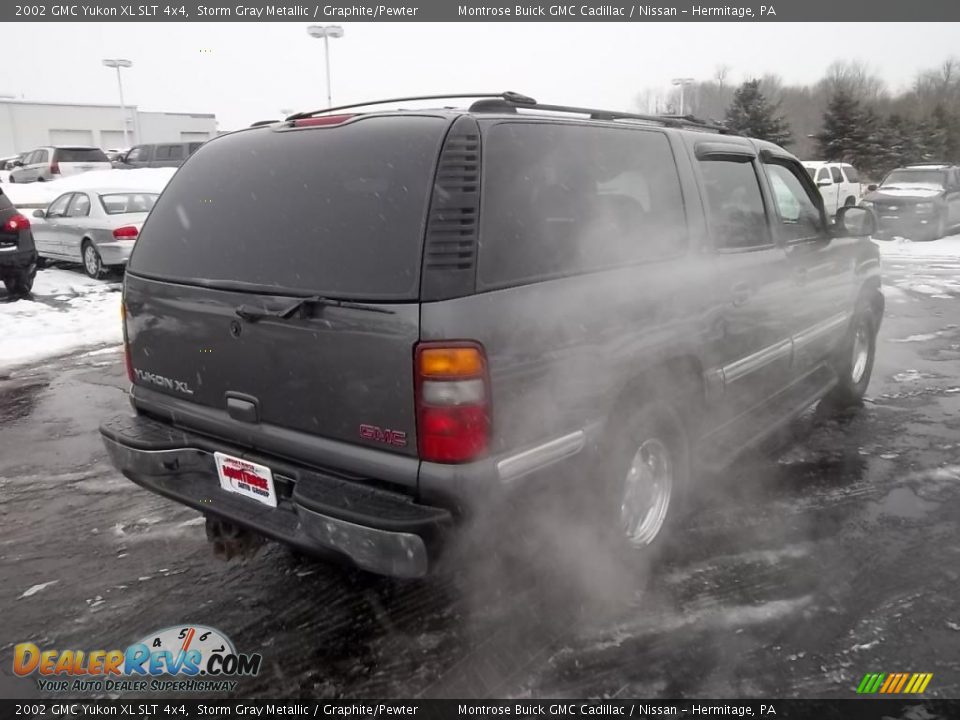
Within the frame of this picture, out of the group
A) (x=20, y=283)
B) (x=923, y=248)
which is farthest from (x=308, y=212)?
(x=923, y=248)

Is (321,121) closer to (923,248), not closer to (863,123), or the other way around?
(923,248)

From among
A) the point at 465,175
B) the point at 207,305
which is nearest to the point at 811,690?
the point at 465,175

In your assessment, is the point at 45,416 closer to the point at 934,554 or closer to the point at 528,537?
the point at 528,537

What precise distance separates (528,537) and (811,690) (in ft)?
3.67

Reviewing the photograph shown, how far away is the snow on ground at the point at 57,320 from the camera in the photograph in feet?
26.2

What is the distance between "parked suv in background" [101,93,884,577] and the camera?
2.32m

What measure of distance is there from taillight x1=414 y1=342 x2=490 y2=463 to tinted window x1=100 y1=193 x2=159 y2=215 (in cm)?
1141

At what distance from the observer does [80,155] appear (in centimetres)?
2848

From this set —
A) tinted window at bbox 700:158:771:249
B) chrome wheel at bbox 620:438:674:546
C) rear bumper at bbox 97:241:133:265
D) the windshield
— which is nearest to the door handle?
tinted window at bbox 700:158:771:249

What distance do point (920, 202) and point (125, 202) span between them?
18.4m

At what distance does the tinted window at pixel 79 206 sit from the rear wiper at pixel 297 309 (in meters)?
11.4

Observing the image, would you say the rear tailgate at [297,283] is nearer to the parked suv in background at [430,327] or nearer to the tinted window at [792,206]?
the parked suv in background at [430,327]

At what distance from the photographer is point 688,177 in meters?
3.48

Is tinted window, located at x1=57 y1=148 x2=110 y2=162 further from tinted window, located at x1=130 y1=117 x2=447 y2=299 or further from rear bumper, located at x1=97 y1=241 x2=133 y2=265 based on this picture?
tinted window, located at x1=130 y1=117 x2=447 y2=299
